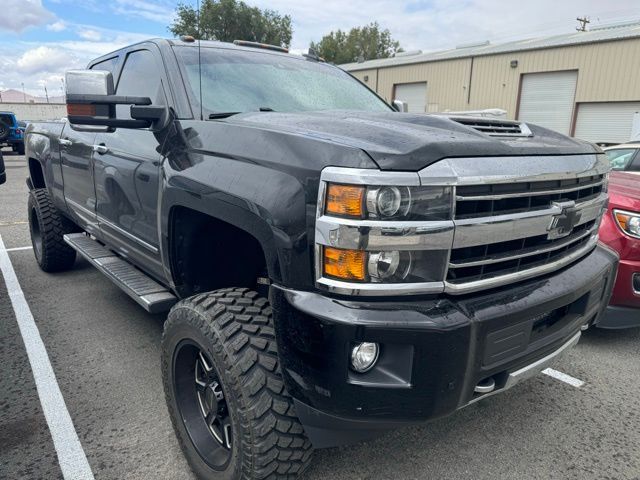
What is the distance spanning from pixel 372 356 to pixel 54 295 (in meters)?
3.80

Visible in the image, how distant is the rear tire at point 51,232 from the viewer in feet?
15.6

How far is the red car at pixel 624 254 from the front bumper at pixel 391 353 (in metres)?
2.03

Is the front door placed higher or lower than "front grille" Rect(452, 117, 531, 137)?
lower

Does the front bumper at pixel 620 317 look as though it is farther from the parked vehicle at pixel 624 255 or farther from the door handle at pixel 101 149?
the door handle at pixel 101 149

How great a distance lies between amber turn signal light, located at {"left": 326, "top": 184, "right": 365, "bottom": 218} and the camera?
1517mm

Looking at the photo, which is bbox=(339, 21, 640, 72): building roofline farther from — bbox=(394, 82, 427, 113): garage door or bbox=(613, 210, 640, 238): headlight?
bbox=(613, 210, 640, 238): headlight

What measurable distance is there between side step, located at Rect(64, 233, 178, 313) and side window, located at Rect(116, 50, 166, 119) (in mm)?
984

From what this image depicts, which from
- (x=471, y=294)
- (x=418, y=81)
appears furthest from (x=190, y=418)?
(x=418, y=81)

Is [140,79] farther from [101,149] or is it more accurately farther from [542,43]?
[542,43]

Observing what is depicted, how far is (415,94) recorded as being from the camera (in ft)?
90.4

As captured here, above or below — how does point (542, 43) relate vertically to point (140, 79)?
above

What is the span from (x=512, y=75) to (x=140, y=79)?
2266 cm

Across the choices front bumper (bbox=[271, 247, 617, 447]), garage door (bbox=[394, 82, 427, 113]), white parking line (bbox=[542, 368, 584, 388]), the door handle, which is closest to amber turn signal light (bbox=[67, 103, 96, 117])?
the door handle

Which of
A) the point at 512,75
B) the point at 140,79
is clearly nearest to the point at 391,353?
the point at 140,79
